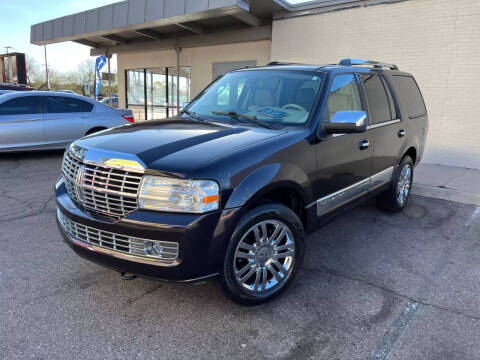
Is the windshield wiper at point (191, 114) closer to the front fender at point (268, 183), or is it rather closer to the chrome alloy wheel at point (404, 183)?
the front fender at point (268, 183)

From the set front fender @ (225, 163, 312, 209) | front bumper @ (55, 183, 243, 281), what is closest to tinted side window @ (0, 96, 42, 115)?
front bumper @ (55, 183, 243, 281)

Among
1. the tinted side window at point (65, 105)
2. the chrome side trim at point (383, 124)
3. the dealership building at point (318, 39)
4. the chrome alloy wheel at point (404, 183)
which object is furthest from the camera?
the tinted side window at point (65, 105)

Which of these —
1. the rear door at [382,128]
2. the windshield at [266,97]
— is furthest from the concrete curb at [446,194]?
the windshield at [266,97]

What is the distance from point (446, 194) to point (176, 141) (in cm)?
516

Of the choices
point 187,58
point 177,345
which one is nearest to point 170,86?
point 187,58

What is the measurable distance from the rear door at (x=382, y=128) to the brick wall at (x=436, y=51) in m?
4.51

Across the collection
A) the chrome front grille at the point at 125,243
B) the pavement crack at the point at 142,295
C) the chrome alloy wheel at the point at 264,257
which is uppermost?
the chrome front grille at the point at 125,243

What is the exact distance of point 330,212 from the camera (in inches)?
140

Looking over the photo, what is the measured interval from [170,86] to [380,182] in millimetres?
13078

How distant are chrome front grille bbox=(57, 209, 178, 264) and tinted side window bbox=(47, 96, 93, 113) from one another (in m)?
6.58

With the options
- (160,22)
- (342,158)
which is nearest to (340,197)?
(342,158)

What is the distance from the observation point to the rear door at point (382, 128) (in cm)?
418

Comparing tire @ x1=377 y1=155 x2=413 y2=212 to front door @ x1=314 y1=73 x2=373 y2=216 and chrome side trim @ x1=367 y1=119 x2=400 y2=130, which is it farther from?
front door @ x1=314 y1=73 x2=373 y2=216

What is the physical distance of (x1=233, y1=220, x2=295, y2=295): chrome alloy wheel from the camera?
272cm
